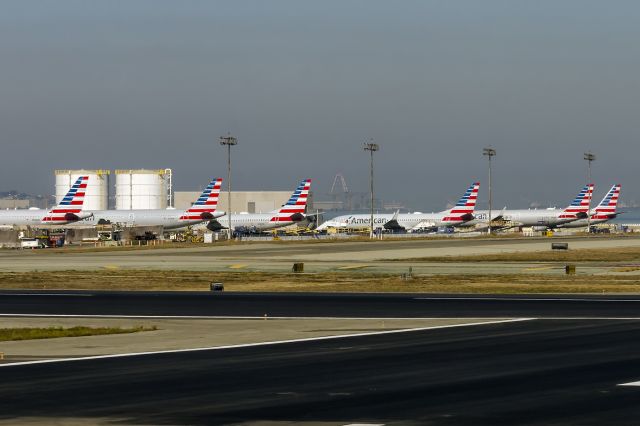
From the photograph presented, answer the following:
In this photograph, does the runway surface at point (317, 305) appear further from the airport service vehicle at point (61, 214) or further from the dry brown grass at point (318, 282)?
the airport service vehicle at point (61, 214)

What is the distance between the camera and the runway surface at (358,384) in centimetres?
1927

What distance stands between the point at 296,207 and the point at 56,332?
157326mm

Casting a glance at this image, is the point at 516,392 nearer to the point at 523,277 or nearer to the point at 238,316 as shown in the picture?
the point at 238,316

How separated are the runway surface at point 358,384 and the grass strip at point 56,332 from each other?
689cm

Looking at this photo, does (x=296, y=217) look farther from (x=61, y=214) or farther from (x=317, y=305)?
(x=317, y=305)

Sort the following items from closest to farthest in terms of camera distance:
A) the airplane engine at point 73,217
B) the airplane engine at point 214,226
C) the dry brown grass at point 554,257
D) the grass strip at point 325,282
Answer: the grass strip at point 325,282 < the dry brown grass at point 554,257 < the airplane engine at point 73,217 < the airplane engine at point 214,226

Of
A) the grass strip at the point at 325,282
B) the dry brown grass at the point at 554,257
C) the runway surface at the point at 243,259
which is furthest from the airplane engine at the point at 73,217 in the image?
the grass strip at the point at 325,282

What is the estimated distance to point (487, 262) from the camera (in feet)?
307

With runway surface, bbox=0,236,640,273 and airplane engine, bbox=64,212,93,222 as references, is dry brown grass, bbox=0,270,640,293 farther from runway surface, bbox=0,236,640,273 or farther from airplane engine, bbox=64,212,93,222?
airplane engine, bbox=64,212,93,222

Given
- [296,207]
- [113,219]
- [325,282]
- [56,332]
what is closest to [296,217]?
[296,207]

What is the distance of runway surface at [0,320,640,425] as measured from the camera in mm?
19266

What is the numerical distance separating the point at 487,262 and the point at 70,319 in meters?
57.5

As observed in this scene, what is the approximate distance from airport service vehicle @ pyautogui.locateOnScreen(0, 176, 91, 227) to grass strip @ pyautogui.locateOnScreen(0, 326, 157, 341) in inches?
5283

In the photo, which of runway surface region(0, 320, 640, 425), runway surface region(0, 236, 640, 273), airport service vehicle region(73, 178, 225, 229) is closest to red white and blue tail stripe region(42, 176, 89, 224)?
airport service vehicle region(73, 178, 225, 229)
